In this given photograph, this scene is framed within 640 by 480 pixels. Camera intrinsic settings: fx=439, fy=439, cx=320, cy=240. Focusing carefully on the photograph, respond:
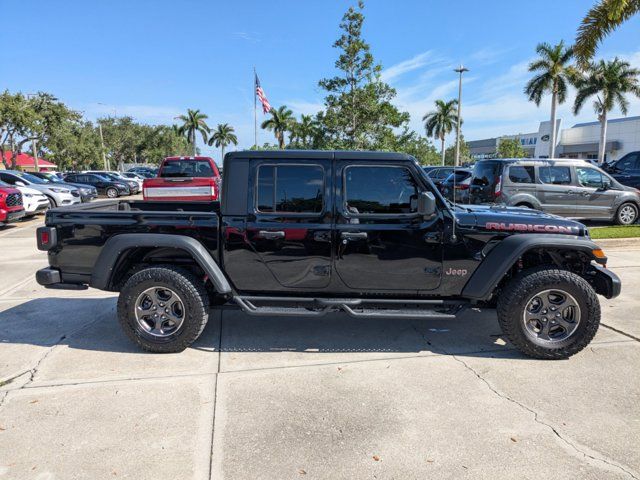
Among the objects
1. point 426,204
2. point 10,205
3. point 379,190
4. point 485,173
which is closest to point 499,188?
point 485,173

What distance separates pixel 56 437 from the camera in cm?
283

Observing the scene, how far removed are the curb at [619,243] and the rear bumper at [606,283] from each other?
5.31 meters

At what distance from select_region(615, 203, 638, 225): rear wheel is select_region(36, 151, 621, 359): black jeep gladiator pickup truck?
832 centimetres

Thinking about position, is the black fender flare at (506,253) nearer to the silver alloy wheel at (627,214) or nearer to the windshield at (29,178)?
the silver alloy wheel at (627,214)

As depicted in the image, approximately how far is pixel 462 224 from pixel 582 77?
4212 cm

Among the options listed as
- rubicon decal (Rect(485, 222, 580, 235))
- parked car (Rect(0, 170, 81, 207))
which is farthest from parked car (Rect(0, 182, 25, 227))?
rubicon decal (Rect(485, 222, 580, 235))

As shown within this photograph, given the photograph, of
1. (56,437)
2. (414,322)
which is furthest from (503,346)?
(56,437)

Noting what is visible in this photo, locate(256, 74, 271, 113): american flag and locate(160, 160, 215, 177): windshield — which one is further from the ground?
locate(256, 74, 271, 113): american flag

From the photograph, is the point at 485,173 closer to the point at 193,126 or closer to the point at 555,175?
the point at 555,175

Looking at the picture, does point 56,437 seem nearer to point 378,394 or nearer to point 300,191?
point 378,394

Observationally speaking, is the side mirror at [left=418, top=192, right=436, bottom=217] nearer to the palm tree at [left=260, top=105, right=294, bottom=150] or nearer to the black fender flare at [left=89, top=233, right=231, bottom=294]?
the black fender flare at [left=89, top=233, right=231, bottom=294]

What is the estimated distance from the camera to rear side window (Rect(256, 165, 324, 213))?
13.0ft

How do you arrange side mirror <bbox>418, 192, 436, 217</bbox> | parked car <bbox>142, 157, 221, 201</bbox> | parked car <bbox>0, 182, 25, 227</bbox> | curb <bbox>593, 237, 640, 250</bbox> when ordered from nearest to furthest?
side mirror <bbox>418, 192, 436, 217</bbox>, curb <bbox>593, 237, 640, 250</bbox>, parked car <bbox>142, 157, 221, 201</bbox>, parked car <bbox>0, 182, 25, 227</bbox>

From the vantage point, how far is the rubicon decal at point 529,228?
394 centimetres
